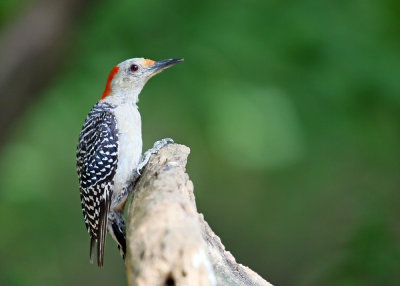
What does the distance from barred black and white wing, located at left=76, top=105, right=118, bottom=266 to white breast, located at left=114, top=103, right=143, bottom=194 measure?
40 mm

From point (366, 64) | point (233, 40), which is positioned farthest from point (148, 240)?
point (366, 64)

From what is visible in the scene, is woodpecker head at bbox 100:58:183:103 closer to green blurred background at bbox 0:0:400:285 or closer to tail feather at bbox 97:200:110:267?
green blurred background at bbox 0:0:400:285

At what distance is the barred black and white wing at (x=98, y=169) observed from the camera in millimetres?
4844

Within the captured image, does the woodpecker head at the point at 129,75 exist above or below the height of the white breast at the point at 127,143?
above

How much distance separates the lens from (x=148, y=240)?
2736 millimetres

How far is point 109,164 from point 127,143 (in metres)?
0.22

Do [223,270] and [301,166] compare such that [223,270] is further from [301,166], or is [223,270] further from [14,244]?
[14,244]

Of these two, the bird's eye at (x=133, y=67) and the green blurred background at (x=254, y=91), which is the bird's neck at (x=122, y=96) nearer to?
the bird's eye at (x=133, y=67)

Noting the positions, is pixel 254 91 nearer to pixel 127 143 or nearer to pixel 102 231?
pixel 127 143

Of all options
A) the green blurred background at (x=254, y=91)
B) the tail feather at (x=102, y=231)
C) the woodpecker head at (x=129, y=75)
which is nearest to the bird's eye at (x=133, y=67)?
the woodpecker head at (x=129, y=75)

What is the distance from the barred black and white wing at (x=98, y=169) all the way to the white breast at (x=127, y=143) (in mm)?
40

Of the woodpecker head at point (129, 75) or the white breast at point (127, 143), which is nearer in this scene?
the white breast at point (127, 143)

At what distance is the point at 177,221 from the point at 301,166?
6333 millimetres

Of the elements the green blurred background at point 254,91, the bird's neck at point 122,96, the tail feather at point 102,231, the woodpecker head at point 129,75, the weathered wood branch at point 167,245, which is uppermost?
the green blurred background at point 254,91
